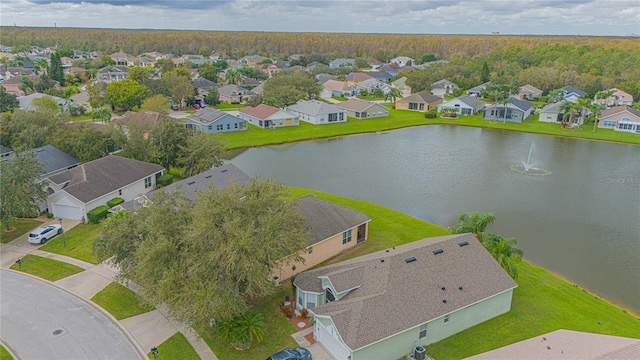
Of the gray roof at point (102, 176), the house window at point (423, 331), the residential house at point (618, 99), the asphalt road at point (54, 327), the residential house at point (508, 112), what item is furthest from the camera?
the residential house at point (618, 99)

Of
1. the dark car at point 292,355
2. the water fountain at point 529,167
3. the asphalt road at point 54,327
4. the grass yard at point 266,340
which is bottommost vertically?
the asphalt road at point 54,327

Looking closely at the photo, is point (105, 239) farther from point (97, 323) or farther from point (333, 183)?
point (333, 183)

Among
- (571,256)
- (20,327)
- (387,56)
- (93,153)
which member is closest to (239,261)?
(20,327)

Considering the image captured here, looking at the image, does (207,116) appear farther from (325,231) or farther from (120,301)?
(120,301)

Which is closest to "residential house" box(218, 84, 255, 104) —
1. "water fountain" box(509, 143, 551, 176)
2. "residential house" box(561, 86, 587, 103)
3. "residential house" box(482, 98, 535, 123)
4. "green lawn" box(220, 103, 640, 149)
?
"green lawn" box(220, 103, 640, 149)

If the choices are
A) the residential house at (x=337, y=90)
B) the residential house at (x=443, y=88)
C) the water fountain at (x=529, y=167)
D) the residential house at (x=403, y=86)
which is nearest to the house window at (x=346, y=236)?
the water fountain at (x=529, y=167)

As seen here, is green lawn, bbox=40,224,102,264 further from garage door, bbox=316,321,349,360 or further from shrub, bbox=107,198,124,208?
garage door, bbox=316,321,349,360

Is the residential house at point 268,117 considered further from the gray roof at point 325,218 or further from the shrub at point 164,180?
the gray roof at point 325,218
